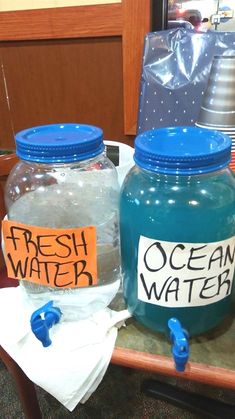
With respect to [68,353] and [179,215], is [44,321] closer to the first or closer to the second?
[68,353]

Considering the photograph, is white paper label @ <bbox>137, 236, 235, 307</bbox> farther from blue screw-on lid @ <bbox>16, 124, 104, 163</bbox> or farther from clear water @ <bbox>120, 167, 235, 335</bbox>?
blue screw-on lid @ <bbox>16, 124, 104, 163</bbox>

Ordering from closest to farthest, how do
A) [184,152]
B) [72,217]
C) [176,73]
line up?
[184,152], [72,217], [176,73]

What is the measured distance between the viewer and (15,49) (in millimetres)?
1123

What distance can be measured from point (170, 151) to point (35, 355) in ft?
1.09

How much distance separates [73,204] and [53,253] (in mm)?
114

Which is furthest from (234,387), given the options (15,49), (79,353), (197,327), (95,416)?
(15,49)

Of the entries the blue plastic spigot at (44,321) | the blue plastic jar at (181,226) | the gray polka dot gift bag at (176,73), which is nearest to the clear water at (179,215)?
the blue plastic jar at (181,226)

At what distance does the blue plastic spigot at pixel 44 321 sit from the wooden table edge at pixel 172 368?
9 cm

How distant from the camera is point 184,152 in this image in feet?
1.24

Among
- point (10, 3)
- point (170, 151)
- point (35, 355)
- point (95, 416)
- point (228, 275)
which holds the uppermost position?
point (10, 3)

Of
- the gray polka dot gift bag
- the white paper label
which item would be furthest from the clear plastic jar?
the gray polka dot gift bag

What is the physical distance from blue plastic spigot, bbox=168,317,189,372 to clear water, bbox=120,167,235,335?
0.03m

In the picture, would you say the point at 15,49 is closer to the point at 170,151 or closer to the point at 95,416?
the point at 170,151

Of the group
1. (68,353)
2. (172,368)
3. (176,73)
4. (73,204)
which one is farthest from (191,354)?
(176,73)
